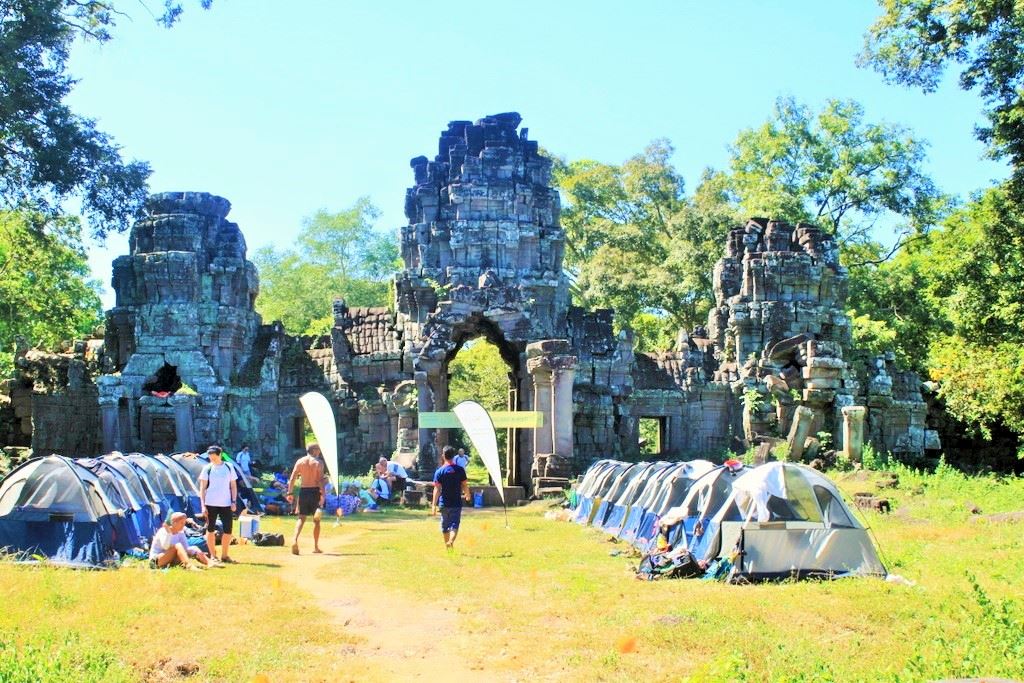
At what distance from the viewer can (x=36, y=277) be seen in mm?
33781

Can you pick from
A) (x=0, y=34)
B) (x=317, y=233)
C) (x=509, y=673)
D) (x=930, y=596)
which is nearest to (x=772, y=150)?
(x=317, y=233)

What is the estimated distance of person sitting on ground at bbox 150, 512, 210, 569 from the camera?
11.9m

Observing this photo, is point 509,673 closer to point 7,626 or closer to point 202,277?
point 7,626

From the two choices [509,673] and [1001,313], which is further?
[1001,313]

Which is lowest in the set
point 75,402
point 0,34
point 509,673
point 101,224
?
point 509,673

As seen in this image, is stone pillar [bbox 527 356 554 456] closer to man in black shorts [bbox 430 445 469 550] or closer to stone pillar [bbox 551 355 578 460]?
stone pillar [bbox 551 355 578 460]

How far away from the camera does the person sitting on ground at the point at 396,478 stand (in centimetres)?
2356

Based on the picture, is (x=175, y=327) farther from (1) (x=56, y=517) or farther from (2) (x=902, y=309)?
(2) (x=902, y=309)

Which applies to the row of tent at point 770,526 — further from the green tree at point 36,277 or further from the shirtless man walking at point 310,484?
the green tree at point 36,277

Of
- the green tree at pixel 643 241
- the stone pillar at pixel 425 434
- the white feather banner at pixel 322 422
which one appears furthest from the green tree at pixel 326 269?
the white feather banner at pixel 322 422

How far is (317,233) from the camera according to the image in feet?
188

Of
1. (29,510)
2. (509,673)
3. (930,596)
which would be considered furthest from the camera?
(29,510)

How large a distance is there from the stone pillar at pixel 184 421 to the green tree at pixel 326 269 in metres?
25.1

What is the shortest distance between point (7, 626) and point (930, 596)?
804 cm
